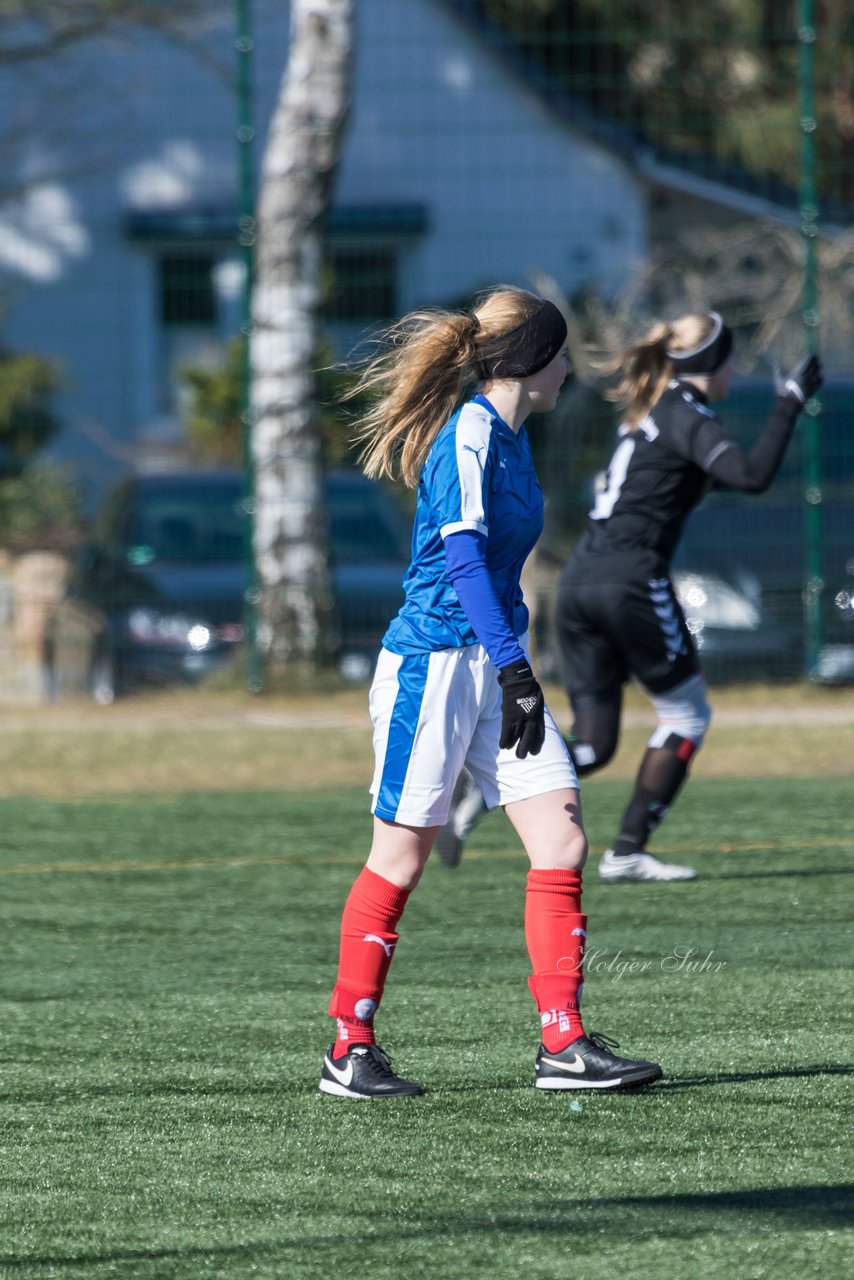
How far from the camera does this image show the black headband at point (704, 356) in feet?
22.3

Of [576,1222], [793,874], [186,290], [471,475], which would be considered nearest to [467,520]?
[471,475]

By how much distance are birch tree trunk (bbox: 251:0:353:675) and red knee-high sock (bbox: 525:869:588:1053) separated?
27.3ft

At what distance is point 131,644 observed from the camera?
1260cm

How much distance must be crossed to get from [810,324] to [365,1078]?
892cm

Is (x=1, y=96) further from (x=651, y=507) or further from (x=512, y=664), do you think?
(x=512, y=664)

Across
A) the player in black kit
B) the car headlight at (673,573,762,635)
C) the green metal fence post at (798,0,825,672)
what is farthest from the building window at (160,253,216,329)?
the player in black kit

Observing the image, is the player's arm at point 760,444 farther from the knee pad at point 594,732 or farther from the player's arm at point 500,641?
the player's arm at point 500,641

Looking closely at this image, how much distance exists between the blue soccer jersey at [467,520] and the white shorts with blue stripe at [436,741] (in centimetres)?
5

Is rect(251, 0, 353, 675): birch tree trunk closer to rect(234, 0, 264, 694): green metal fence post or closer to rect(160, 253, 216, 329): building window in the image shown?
rect(234, 0, 264, 694): green metal fence post

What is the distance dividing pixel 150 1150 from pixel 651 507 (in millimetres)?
3426

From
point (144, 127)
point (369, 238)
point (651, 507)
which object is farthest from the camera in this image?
point (144, 127)

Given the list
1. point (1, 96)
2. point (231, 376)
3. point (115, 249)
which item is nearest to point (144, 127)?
point (1, 96)

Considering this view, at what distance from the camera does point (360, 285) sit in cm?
1536

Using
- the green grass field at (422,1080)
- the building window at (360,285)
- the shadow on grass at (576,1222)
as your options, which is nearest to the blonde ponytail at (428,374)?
the green grass field at (422,1080)
